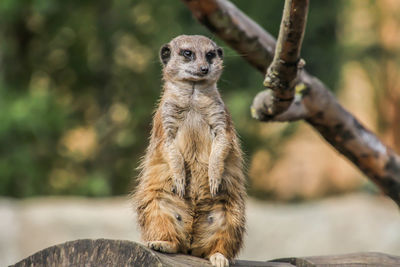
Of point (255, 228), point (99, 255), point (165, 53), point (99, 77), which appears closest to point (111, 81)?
point (99, 77)

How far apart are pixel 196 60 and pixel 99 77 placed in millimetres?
7753

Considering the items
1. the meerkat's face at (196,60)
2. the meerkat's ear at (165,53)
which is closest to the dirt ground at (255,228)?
the meerkat's ear at (165,53)

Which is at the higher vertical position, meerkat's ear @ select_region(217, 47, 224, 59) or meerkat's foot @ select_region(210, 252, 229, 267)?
meerkat's ear @ select_region(217, 47, 224, 59)

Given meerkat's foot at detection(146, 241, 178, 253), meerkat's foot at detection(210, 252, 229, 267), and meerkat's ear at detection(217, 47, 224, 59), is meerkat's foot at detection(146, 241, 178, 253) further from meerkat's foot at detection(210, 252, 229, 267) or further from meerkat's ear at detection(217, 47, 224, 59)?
meerkat's ear at detection(217, 47, 224, 59)

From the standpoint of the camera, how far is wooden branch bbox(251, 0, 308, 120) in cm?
288

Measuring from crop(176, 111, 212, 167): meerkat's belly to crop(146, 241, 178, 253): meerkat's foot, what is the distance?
39 cm

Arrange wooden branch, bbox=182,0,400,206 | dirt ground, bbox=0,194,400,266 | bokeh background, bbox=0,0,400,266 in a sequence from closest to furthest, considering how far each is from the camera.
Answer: wooden branch, bbox=182,0,400,206
dirt ground, bbox=0,194,400,266
bokeh background, bbox=0,0,400,266

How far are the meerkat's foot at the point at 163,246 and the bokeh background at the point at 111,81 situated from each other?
627cm

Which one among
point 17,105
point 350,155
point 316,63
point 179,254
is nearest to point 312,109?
point 350,155

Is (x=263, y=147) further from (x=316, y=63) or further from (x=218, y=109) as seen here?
(x=218, y=109)

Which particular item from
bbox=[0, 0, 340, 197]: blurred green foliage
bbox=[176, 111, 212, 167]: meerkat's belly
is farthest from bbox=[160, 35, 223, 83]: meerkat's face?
bbox=[0, 0, 340, 197]: blurred green foliage

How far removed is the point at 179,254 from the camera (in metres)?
2.80

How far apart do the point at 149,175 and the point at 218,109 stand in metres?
0.43

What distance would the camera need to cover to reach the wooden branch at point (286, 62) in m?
2.88
